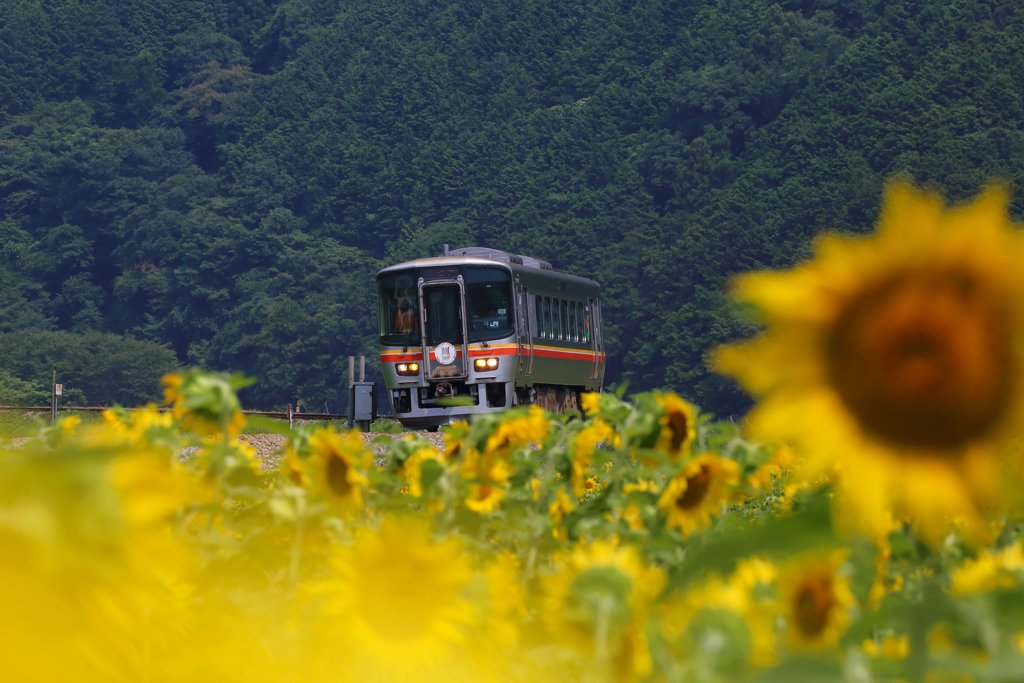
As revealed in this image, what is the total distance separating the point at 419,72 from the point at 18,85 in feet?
87.6

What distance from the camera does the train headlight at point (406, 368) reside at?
19.0m

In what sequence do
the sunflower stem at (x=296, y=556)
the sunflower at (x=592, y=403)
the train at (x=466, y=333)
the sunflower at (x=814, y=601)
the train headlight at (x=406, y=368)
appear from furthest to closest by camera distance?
the train headlight at (x=406, y=368), the train at (x=466, y=333), the sunflower at (x=592, y=403), the sunflower stem at (x=296, y=556), the sunflower at (x=814, y=601)

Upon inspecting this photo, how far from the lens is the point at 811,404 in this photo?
35.3 inches

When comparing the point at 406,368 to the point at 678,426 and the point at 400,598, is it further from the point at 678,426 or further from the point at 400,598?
the point at 400,598

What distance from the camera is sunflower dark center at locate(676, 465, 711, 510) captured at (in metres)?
1.76

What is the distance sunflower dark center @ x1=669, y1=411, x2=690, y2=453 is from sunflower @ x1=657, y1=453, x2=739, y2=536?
0.17 meters

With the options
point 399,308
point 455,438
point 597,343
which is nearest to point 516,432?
point 455,438

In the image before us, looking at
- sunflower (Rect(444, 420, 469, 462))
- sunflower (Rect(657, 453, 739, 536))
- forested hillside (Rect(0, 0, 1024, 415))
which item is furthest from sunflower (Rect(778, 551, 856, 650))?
forested hillside (Rect(0, 0, 1024, 415))

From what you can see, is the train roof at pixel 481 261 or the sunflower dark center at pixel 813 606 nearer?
the sunflower dark center at pixel 813 606

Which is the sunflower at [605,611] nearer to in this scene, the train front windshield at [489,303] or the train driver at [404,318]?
the train front windshield at [489,303]

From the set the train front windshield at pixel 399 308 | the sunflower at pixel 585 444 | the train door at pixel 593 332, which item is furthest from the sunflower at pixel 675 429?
the train door at pixel 593 332

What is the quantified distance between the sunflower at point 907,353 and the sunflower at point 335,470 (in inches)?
35.4

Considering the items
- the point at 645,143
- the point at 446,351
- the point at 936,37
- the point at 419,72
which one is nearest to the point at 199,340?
the point at 419,72

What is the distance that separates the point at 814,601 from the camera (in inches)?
47.9
